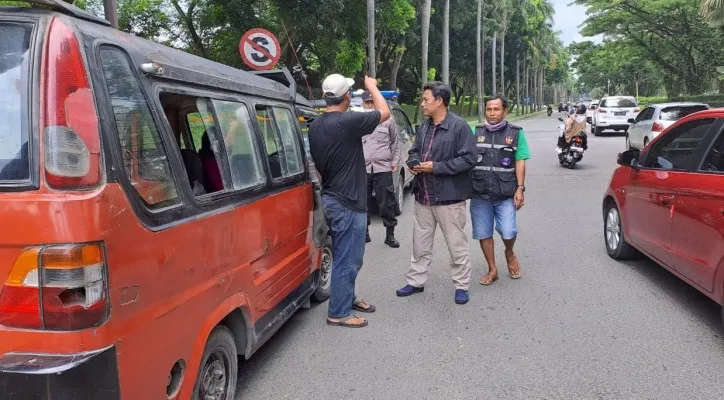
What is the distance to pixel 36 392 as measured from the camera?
1891 mm

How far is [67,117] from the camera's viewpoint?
6.48 feet

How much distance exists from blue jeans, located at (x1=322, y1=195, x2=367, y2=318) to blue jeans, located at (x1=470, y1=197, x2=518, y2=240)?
1433mm

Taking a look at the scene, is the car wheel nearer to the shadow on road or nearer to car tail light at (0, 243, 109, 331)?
the shadow on road

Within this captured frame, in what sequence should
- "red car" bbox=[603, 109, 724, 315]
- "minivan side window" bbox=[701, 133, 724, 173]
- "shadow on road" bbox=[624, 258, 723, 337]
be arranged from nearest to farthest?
1. "red car" bbox=[603, 109, 724, 315]
2. "minivan side window" bbox=[701, 133, 724, 173]
3. "shadow on road" bbox=[624, 258, 723, 337]

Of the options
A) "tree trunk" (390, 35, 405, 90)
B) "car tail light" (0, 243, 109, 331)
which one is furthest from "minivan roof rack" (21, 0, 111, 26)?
"tree trunk" (390, 35, 405, 90)

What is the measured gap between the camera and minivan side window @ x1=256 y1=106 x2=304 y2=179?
367 centimetres

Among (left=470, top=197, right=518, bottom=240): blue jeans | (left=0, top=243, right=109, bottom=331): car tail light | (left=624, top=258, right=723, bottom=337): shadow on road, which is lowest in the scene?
(left=624, top=258, right=723, bottom=337): shadow on road

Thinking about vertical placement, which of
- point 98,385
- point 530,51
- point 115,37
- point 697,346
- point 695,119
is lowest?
point 697,346

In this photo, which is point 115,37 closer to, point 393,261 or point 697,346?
point 697,346

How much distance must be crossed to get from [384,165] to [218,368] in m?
4.13

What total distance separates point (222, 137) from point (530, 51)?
56.6 metres

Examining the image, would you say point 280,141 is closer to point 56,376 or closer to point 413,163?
point 413,163

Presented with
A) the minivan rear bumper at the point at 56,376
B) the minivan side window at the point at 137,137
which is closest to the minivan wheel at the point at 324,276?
the minivan side window at the point at 137,137

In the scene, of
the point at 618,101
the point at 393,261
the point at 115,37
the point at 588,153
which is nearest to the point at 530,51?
the point at 618,101
